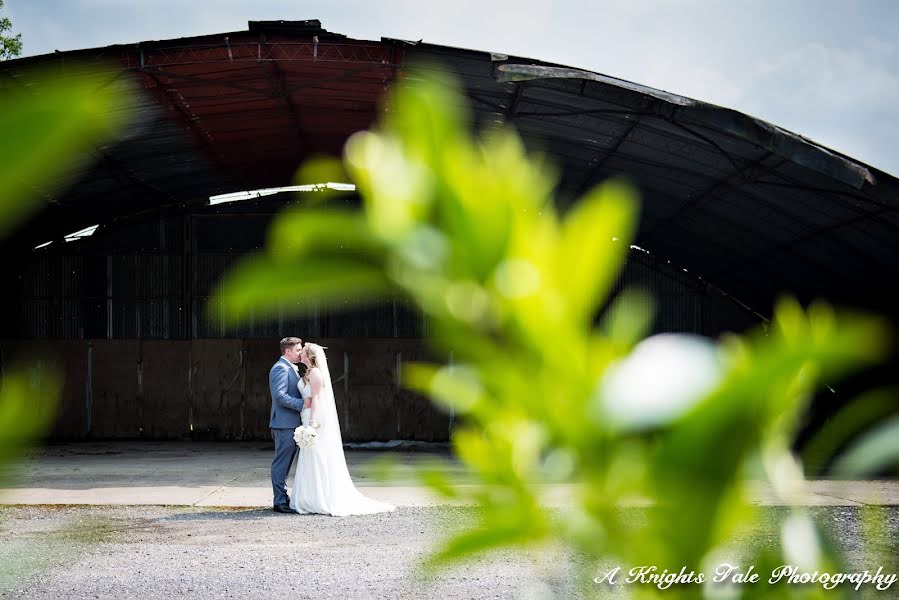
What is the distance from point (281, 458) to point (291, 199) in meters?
12.8

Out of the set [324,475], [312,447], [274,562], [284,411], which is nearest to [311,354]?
[284,411]

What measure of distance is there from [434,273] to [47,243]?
24.9 m

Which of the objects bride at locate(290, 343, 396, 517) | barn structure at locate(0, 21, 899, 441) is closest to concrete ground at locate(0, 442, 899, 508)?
bride at locate(290, 343, 396, 517)

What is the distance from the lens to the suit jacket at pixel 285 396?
35.6ft

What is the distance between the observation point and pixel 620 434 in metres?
0.33

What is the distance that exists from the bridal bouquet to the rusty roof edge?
16.5ft

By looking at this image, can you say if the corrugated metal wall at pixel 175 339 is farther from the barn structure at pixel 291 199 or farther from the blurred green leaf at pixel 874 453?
the blurred green leaf at pixel 874 453

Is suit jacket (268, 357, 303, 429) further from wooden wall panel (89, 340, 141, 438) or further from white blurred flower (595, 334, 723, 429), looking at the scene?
wooden wall panel (89, 340, 141, 438)

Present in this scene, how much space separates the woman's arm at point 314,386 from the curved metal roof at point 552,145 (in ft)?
10.6

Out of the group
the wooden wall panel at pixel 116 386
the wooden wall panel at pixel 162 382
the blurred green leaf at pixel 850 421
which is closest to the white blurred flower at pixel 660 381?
the blurred green leaf at pixel 850 421

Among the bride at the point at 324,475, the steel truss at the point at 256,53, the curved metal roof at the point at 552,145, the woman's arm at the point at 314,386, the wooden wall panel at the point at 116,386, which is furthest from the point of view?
the wooden wall panel at the point at 116,386

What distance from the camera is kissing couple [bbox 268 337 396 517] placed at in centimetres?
1091

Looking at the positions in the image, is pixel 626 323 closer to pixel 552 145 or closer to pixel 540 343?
pixel 540 343

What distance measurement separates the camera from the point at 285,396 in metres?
10.9
